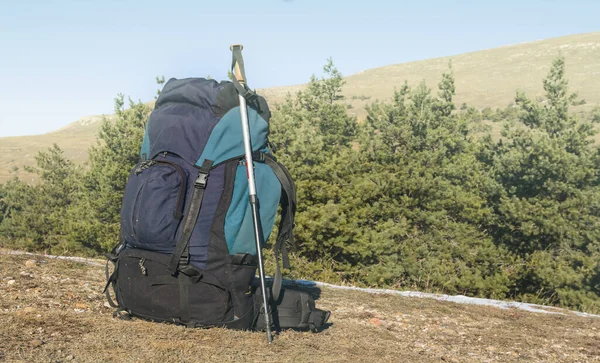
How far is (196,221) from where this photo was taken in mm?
3576

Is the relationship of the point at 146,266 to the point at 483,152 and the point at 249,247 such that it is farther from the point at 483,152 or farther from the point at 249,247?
the point at 483,152

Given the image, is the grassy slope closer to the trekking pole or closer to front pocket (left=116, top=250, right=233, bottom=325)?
the trekking pole

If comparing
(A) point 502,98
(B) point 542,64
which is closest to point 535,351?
(A) point 502,98

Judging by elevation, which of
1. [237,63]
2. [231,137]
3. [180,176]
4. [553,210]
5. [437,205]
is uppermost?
[237,63]

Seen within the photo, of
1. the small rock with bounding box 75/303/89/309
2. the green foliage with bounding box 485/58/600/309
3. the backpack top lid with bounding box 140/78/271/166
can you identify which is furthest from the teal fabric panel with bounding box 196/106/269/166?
the green foliage with bounding box 485/58/600/309

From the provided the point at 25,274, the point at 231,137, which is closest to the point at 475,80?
the point at 25,274

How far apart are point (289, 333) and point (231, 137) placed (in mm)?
1454

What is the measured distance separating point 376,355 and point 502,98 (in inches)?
4183

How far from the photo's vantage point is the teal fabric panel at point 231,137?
372cm

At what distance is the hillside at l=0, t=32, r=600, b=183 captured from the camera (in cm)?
9819

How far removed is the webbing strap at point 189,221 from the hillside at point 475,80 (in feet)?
246

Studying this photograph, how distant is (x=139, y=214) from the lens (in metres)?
3.58

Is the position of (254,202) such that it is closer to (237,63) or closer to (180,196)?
(180,196)

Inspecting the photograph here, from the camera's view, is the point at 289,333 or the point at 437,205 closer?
the point at 289,333
